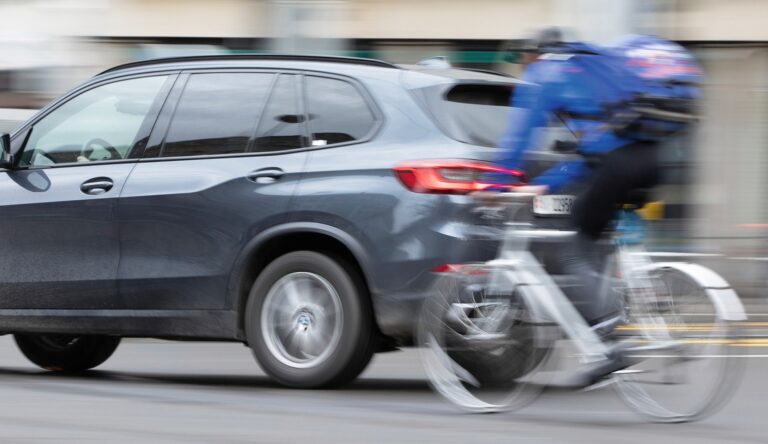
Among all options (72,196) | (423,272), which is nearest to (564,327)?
(423,272)

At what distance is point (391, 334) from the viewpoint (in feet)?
22.2

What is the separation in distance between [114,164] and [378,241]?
1627 millimetres

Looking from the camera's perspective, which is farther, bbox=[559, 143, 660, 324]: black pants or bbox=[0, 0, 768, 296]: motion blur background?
bbox=[0, 0, 768, 296]: motion blur background

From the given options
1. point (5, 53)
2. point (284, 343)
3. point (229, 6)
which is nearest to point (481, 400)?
point (284, 343)

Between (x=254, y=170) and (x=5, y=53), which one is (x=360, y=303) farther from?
(x=5, y=53)

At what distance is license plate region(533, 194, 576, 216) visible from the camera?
599 centimetres

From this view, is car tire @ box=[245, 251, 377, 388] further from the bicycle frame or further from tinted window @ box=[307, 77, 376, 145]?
the bicycle frame

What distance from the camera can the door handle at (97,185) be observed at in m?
7.39

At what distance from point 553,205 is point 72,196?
108 inches

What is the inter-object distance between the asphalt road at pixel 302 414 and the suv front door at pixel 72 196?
1.72ft

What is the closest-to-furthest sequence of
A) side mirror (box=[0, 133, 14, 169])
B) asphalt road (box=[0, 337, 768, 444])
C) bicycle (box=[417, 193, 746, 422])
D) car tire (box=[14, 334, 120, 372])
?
bicycle (box=[417, 193, 746, 422]), asphalt road (box=[0, 337, 768, 444]), side mirror (box=[0, 133, 14, 169]), car tire (box=[14, 334, 120, 372])

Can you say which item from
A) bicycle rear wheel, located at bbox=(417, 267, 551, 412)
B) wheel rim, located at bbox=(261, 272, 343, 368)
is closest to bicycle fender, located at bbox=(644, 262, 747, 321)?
bicycle rear wheel, located at bbox=(417, 267, 551, 412)

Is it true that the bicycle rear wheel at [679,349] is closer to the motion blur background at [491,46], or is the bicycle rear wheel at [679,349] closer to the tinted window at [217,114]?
the tinted window at [217,114]

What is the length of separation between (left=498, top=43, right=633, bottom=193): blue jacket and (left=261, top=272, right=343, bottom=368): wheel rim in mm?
1515
